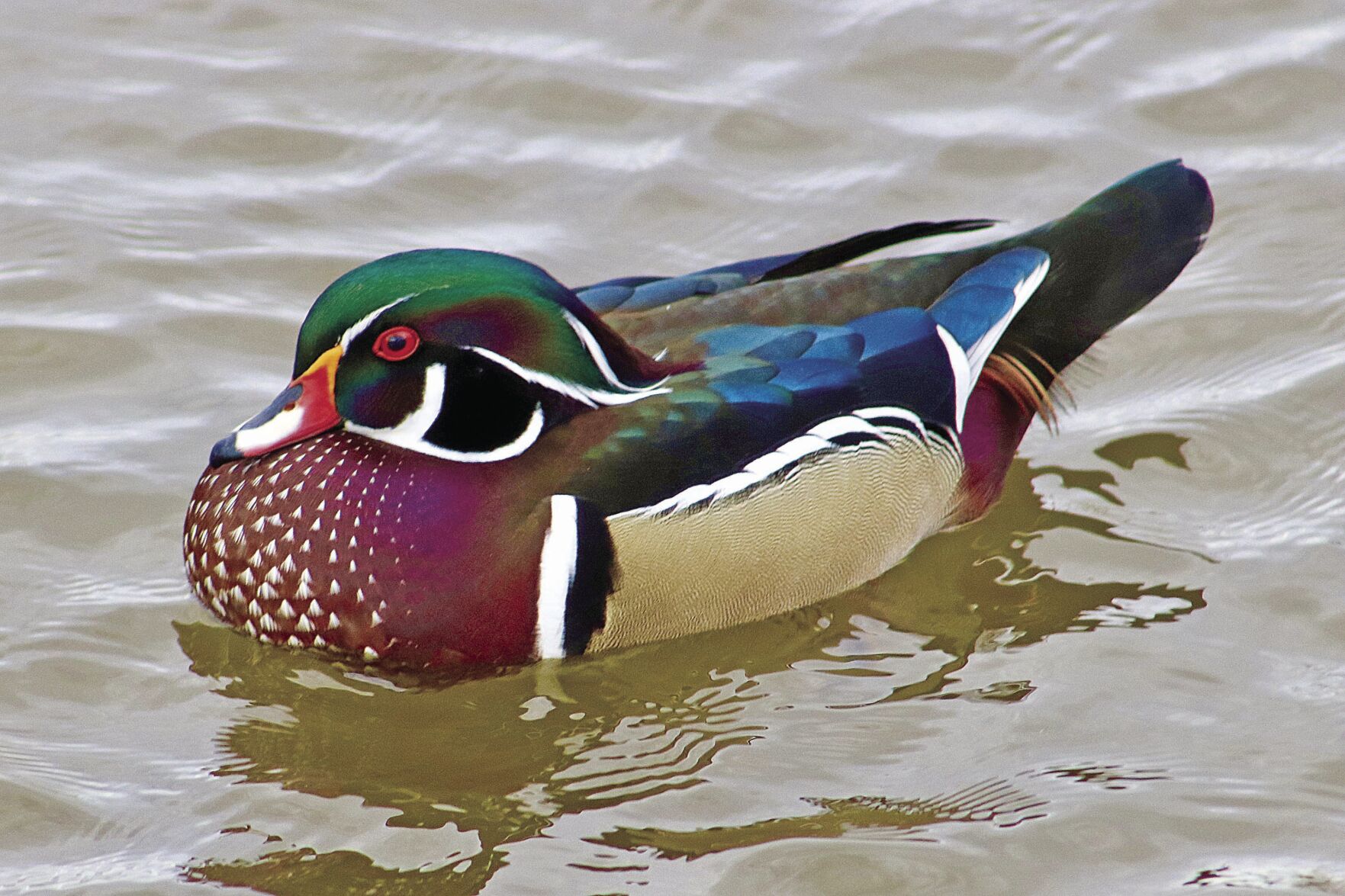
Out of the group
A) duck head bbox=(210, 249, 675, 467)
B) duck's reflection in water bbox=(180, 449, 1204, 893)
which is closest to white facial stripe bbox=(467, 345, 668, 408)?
duck head bbox=(210, 249, 675, 467)

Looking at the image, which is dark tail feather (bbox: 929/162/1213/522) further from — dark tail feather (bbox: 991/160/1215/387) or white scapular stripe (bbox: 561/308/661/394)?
white scapular stripe (bbox: 561/308/661/394)

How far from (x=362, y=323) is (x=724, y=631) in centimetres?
125

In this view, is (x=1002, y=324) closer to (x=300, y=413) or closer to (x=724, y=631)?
(x=724, y=631)

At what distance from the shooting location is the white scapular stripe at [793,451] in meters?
4.79

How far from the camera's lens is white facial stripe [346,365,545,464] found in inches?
191

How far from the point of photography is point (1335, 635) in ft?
16.7

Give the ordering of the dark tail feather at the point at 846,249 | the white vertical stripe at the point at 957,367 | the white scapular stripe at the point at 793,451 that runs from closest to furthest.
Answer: the white scapular stripe at the point at 793,451 < the white vertical stripe at the point at 957,367 < the dark tail feather at the point at 846,249

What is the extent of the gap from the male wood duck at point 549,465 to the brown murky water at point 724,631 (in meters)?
0.21

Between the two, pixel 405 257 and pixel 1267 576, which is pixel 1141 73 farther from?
pixel 405 257

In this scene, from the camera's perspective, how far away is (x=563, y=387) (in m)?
4.83

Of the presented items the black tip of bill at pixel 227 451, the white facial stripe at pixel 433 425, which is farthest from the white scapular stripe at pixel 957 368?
the black tip of bill at pixel 227 451

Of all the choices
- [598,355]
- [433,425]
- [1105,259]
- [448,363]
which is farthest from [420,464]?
[1105,259]

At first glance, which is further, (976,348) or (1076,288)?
(1076,288)

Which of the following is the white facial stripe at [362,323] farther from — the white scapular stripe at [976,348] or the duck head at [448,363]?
the white scapular stripe at [976,348]
